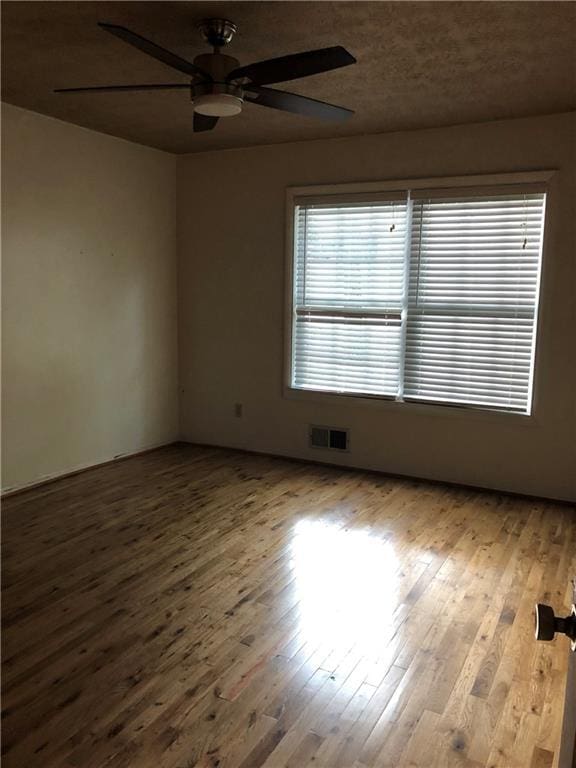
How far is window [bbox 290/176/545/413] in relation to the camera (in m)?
4.30

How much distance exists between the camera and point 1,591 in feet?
9.58

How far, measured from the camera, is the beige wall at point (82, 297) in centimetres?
420

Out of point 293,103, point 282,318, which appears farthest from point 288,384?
point 293,103

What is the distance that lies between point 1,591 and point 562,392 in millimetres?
3642

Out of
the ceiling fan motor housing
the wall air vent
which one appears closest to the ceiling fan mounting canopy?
the ceiling fan motor housing

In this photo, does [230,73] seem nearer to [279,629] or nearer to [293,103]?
[293,103]

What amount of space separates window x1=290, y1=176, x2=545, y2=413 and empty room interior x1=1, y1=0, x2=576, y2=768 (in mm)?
22

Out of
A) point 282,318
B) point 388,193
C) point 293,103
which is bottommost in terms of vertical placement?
point 282,318

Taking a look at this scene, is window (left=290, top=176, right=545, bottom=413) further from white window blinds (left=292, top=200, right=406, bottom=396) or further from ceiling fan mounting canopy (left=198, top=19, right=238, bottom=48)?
ceiling fan mounting canopy (left=198, top=19, right=238, bottom=48)

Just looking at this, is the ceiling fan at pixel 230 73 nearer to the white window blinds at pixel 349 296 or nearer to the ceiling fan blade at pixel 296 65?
the ceiling fan blade at pixel 296 65

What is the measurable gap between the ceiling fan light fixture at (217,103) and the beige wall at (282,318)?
216 cm

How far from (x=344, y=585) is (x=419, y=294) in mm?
2394

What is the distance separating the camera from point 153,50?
91.7 inches

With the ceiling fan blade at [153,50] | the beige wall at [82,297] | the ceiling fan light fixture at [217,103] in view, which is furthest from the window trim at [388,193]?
the ceiling fan blade at [153,50]
